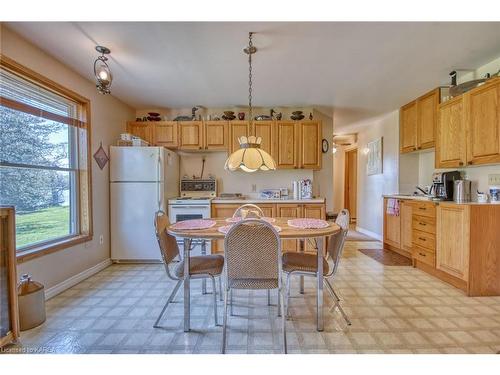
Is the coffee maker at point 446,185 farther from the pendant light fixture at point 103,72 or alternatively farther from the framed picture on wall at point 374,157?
the pendant light fixture at point 103,72

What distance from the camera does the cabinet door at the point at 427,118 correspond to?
145 inches

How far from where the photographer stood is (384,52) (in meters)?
2.60

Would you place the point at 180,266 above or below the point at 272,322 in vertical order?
above

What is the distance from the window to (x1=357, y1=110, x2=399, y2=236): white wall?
15.8 ft

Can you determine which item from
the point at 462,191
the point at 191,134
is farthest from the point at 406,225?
the point at 191,134

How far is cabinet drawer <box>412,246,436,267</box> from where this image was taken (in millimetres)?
3234

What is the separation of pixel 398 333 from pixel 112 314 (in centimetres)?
230

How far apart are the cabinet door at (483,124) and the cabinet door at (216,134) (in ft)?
9.90

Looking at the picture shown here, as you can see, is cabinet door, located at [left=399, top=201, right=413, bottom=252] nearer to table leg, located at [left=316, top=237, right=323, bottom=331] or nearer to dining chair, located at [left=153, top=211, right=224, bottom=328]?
table leg, located at [left=316, top=237, right=323, bottom=331]

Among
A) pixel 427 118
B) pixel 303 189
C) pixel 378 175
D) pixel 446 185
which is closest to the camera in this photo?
pixel 446 185

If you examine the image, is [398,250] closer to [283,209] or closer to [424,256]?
[424,256]

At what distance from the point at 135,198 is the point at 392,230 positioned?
3947 mm

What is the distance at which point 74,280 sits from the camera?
2.98 m

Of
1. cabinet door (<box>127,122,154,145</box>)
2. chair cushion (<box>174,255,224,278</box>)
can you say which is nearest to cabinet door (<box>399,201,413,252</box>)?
chair cushion (<box>174,255,224,278</box>)
